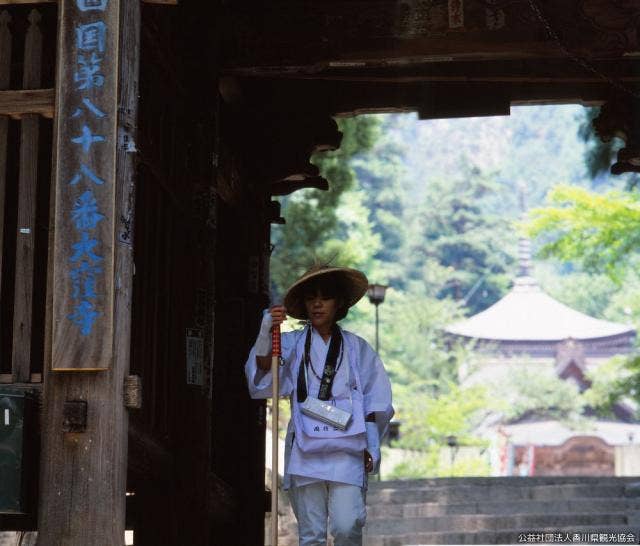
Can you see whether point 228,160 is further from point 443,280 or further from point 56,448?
point 443,280

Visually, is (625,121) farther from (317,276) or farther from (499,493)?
(499,493)

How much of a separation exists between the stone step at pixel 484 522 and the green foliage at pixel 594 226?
6.82m

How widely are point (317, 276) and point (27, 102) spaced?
1795 millimetres

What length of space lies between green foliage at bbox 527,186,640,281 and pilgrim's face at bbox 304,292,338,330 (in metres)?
10.5

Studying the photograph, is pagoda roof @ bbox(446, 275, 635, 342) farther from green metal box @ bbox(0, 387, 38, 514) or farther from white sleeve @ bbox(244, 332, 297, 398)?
green metal box @ bbox(0, 387, 38, 514)

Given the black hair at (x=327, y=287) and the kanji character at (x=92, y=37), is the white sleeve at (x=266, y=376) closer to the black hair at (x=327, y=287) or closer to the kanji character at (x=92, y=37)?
the black hair at (x=327, y=287)

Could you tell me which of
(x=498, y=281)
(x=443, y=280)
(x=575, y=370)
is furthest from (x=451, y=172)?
(x=575, y=370)

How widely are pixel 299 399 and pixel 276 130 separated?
10.5 ft

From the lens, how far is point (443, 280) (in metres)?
53.3

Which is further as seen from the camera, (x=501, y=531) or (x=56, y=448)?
(x=501, y=531)

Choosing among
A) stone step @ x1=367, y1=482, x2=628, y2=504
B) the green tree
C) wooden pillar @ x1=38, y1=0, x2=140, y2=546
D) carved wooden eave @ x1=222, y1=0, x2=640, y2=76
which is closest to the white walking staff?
wooden pillar @ x1=38, y1=0, x2=140, y2=546

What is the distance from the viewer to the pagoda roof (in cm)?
4203

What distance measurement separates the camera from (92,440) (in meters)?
4.32

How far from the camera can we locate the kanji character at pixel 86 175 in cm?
443
